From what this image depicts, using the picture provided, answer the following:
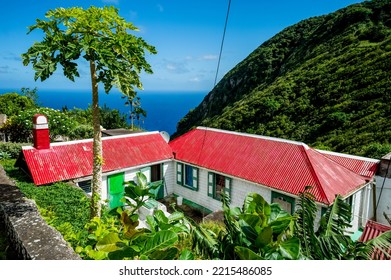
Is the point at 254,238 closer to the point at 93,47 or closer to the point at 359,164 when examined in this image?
the point at 93,47

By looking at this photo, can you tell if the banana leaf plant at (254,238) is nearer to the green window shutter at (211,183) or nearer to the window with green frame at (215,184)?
the window with green frame at (215,184)

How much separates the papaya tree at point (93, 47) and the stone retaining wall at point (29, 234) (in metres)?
2.10

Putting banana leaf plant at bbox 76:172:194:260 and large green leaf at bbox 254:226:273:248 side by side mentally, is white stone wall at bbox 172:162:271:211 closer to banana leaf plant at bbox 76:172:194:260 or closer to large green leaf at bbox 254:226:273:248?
banana leaf plant at bbox 76:172:194:260

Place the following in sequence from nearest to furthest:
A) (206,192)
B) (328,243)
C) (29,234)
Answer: (328,243), (29,234), (206,192)

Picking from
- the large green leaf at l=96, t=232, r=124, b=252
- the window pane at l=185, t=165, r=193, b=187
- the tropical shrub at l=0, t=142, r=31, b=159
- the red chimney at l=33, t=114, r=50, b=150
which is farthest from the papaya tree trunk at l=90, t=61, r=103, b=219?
the tropical shrub at l=0, t=142, r=31, b=159

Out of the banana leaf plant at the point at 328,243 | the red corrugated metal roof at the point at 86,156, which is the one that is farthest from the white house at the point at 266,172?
the banana leaf plant at the point at 328,243

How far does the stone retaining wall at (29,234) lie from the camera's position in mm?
3178

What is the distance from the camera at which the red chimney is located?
11.1m

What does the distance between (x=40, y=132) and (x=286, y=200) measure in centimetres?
959

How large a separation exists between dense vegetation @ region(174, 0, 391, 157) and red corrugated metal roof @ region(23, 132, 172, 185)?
41.3 feet

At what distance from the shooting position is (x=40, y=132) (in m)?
11.5

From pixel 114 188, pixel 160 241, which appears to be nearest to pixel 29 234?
pixel 160 241

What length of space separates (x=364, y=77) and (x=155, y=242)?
1298 inches

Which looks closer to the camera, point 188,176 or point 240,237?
point 240,237
